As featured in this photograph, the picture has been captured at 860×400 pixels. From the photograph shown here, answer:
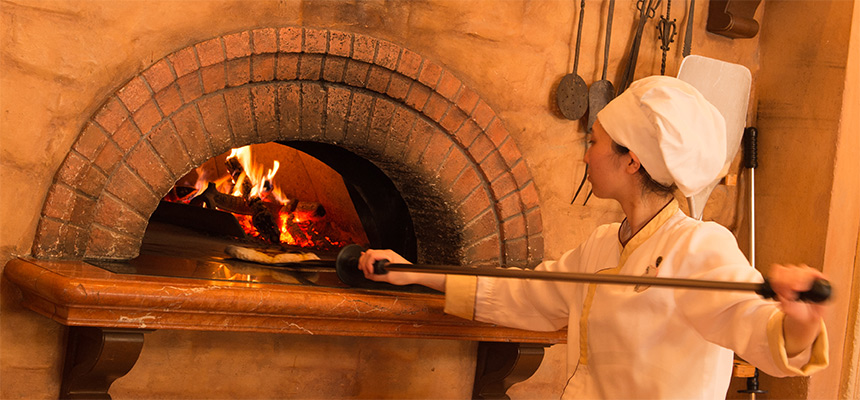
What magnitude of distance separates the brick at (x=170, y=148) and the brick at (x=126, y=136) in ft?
0.16

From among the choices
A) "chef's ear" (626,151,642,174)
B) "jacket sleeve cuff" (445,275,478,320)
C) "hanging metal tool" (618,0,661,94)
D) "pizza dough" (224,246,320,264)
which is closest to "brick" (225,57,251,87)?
"pizza dough" (224,246,320,264)

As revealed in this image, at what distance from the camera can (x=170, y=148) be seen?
2416mm

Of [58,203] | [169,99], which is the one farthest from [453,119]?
[58,203]

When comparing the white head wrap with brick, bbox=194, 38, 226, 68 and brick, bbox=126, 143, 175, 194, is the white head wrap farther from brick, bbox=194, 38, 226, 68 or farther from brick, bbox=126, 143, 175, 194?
brick, bbox=126, 143, 175, 194

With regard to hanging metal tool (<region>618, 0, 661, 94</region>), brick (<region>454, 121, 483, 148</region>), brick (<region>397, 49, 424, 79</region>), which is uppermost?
hanging metal tool (<region>618, 0, 661, 94</region>)

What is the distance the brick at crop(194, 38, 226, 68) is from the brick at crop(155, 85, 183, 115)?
119 millimetres

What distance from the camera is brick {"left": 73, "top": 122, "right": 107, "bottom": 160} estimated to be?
89.6 inches

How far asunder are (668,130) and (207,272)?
1353mm

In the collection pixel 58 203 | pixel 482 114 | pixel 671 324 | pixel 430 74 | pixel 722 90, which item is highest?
pixel 722 90

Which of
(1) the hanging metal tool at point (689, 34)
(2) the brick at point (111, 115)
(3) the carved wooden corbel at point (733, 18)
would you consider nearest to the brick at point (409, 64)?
(2) the brick at point (111, 115)

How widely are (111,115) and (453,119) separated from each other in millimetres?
1165

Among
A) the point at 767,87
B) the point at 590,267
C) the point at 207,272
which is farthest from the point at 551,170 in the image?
the point at 207,272

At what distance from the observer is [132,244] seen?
2.39 metres

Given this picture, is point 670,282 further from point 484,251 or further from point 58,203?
point 58,203
